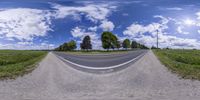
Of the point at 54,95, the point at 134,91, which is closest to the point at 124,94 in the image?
the point at 134,91

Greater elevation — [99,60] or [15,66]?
[15,66]

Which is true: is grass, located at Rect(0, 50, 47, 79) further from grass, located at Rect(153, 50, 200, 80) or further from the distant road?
grass, located at Rect(153, 50, 200, 80)

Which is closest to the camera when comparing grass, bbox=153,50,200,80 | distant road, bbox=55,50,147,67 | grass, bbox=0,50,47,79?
grass, bbox=153,50,200,80

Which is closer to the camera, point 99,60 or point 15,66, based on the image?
point 15,66

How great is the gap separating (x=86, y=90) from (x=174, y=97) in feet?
11.6

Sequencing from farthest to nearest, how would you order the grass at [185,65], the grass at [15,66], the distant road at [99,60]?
the distant road at [99,60], the grass at [15,66], the grass at [185,65]

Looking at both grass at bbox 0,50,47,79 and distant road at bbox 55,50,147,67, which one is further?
distant road at bbox 55,50,147,67

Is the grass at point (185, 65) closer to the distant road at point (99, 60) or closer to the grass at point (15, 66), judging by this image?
the distant road at point (99, 60)

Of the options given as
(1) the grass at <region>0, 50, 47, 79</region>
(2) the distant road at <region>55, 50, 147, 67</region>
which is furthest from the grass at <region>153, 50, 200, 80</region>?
(1) the grass at <region>0, 50, 47, 79</region>

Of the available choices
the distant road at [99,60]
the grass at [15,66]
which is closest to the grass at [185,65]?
the distant road at [99,60]

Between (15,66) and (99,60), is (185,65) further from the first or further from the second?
(99,60)

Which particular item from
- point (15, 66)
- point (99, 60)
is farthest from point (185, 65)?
point (99, 60)

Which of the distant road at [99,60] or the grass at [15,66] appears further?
the distant road at [99,60]

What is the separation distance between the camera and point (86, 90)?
41.0 ft
